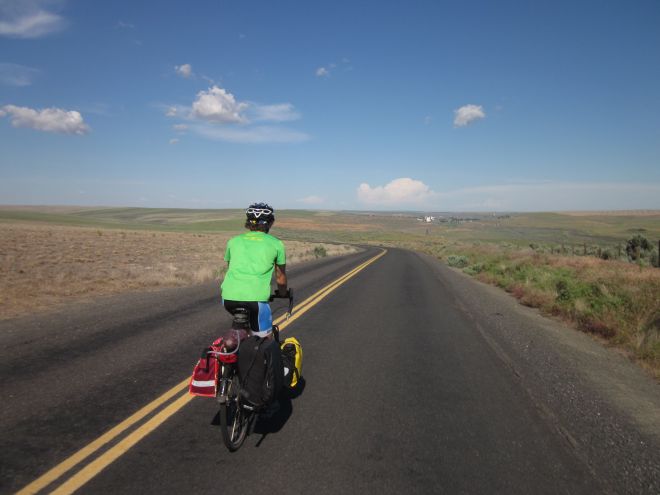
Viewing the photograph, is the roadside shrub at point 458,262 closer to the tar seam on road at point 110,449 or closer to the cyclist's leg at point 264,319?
the tar seam on road at point 110,449

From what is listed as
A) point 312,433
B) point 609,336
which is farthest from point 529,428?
point 609,336

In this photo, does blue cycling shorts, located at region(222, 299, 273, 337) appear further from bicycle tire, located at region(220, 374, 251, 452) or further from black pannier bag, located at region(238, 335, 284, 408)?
bicycle tire, located at region(220, 374, 251, 452)

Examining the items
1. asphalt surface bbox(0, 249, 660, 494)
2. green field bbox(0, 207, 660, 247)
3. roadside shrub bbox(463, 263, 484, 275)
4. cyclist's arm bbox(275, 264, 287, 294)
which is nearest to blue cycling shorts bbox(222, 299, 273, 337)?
cyclist's arm bbox(275, 264, 287, 294)

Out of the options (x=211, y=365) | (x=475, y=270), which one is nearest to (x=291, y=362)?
(x=211, y=365)

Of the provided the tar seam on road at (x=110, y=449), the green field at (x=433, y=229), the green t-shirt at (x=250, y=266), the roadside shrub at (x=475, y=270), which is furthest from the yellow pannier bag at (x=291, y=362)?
the green field at (x=433, y=229)

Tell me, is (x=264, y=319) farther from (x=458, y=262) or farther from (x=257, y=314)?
(x=458, y=262)

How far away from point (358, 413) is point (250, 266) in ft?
6.86

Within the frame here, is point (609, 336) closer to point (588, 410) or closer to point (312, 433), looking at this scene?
point (588, 410)

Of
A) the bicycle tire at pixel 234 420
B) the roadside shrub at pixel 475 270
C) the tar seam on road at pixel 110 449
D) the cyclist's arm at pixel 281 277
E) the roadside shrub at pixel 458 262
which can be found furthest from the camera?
the roadside shrub at pixel 458 262

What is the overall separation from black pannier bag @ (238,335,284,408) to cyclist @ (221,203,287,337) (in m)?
0.24

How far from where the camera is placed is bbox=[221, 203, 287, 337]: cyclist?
4168 mm

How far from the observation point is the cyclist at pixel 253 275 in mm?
4168

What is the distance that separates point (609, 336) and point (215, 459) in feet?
30.8

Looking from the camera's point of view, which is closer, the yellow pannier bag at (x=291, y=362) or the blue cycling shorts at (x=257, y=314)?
the blue cycling shorts at (x=257, y=314)
